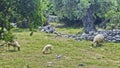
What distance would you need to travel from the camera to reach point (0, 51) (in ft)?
142

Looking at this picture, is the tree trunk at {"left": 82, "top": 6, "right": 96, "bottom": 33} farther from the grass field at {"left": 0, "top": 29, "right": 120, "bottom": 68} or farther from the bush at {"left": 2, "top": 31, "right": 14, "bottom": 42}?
the bush at {"left": 2, "top": 31, "right": 14, "bottom": 42}

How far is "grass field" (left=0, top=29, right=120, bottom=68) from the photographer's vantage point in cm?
3669

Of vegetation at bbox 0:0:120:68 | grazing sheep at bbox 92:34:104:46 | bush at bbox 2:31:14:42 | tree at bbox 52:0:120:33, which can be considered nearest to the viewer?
bush at bbox 2:31:14:42

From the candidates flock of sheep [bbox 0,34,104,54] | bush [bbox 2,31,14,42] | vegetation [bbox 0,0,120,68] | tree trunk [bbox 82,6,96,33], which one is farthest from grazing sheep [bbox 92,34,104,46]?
bush [bbox 2,31,14,42]

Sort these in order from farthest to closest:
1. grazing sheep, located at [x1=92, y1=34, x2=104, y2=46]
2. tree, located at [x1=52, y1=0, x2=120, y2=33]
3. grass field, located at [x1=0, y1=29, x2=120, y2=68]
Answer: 1. tree, located at [x1=52, y1=0, x2=120, y2=33]
2. grazing sheep, located at [x1=92, y1=34, x2=104, y2=46]
3. grass field, located at [x1=0, y1=29, x2=120, y2=68]

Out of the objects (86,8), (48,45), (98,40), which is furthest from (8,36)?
(86,8)

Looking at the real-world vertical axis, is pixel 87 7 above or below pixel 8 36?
below

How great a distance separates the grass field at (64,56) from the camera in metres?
36.7

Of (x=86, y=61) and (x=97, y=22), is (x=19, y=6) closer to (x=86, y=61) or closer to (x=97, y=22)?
(x=86, y=61)

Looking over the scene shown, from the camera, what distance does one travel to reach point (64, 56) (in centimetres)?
4116

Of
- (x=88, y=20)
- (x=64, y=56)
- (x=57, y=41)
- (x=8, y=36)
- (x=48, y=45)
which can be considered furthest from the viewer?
(x=88, y=20)

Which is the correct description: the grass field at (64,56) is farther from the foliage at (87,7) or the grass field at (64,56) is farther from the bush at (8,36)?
the foliage at (87,7)

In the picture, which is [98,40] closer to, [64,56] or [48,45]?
[48,45]

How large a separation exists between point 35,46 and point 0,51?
5581mm
